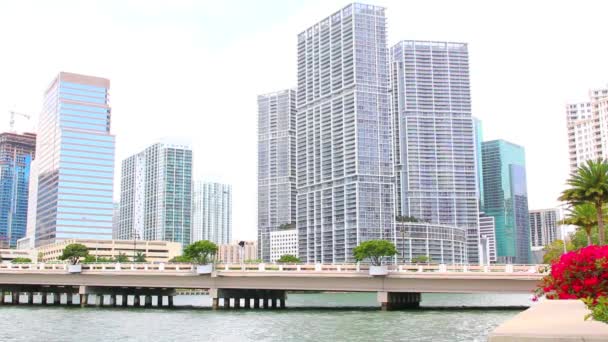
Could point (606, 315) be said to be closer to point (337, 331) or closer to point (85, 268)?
point (337, 331)

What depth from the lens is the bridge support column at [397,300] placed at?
7606cm

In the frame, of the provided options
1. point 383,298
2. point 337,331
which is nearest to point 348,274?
point 383,298

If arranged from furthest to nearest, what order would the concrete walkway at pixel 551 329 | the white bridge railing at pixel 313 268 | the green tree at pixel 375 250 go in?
1. the green tree at pixel 375 250
2. the white bridge railing at pixel 313 268
3. the concrete walkway at pixel 551 329

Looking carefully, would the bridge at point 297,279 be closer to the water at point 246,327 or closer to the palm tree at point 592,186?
the water at point 246,327

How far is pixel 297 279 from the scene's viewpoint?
78250 mm

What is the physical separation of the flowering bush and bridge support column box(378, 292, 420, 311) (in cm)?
4886

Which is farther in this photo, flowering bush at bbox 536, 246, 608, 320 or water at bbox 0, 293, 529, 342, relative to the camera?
water at bbox 0, 293, 529, 342

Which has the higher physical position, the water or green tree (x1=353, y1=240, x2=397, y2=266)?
green tree (x1=353, y1=240, x2=397, y2=266)

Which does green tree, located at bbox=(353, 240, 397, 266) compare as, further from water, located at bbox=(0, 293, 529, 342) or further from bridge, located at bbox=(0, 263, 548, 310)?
water, located at bbox=(0, 293, 529, 342)

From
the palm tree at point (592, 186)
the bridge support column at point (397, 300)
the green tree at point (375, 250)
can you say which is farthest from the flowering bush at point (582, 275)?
the green tree at point (375, 250)

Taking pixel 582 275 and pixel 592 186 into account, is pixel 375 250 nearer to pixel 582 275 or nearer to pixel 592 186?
pixel 592 186

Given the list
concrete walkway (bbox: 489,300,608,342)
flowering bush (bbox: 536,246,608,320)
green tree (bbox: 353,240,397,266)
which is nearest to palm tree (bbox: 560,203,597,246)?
flowering bush (bbox: 536,246,608,320)

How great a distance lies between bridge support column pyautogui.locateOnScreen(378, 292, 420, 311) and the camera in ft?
250

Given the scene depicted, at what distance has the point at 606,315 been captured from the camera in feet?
45.7
